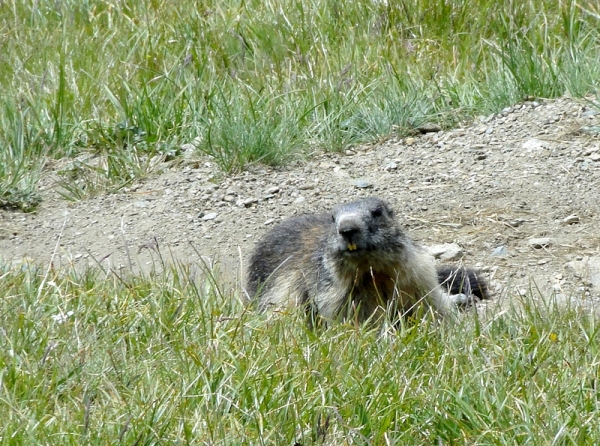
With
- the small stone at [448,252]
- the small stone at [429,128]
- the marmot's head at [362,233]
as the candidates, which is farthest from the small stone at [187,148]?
the marmot's head at [362,233]

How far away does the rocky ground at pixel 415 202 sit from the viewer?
5215mm

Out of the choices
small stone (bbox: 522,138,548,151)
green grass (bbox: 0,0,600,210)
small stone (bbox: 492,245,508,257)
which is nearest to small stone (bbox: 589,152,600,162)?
small stone (bbox: 522,138,548,151)

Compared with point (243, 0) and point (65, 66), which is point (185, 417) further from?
point (243, 0)

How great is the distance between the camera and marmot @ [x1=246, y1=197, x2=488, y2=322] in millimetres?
4410

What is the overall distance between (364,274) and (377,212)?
0.29 meters

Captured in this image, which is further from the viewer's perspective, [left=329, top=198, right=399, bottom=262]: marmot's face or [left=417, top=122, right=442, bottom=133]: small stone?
[left=417, top=122, right=442, bottom=133]: small stone

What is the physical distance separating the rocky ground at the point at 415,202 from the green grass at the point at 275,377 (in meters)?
1.29

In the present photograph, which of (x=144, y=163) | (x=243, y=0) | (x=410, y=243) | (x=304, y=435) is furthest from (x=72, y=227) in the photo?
(x=304, y=435)

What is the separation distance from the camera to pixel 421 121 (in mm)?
6332

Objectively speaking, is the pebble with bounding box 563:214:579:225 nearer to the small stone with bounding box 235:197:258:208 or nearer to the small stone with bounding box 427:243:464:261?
the small stone with bounding box 427:243:464:261

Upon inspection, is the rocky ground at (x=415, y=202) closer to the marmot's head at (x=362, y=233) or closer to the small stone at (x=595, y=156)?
the small stone at (x=595, y=156)

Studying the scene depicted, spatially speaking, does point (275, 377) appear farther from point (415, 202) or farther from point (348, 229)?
point (415, 202)

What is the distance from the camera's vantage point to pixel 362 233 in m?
4.37

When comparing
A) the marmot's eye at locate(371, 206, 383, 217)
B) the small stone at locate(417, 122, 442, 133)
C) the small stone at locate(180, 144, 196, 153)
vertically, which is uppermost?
the small stone at locate(180, 144, 196, 153)
